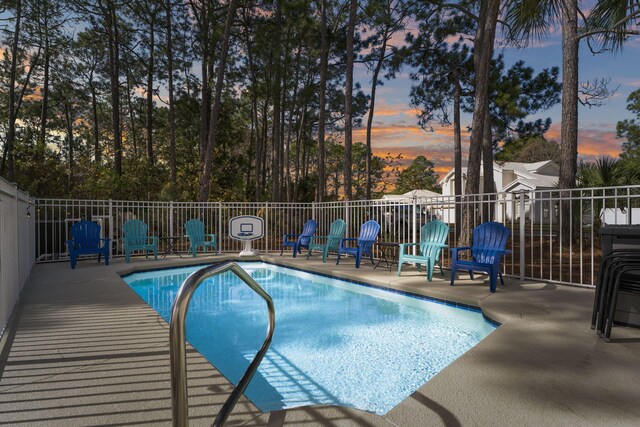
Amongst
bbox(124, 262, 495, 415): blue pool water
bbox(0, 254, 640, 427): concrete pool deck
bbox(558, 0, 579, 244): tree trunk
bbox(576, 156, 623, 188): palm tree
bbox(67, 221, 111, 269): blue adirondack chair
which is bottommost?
bbox(124, 262, 495, 415): blue pool water

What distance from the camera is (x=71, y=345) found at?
3117 millimetres

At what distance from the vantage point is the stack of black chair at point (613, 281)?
2.92 m

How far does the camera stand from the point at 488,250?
559cm

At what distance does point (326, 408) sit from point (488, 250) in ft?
14.5

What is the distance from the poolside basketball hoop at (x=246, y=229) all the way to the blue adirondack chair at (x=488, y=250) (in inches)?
244

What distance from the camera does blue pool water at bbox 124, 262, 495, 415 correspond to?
295cm

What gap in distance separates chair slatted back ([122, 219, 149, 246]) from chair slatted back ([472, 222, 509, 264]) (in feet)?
25.3

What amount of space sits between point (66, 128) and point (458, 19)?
27.4 m

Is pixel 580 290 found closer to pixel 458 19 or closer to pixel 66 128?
pixel 458 19

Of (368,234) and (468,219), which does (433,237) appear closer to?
(368,234)

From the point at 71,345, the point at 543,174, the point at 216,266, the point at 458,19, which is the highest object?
the point at 458,19

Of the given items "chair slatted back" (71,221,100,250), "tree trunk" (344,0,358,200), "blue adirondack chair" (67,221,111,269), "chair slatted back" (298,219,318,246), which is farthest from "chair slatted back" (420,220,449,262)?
"chair slatted back" (71,221,100,250)

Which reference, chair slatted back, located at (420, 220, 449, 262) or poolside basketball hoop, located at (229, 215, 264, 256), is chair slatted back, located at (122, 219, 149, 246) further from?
chair slatted back, located at (420, 220, 449, 262)

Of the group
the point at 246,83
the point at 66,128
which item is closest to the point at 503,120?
the point at 246,83
